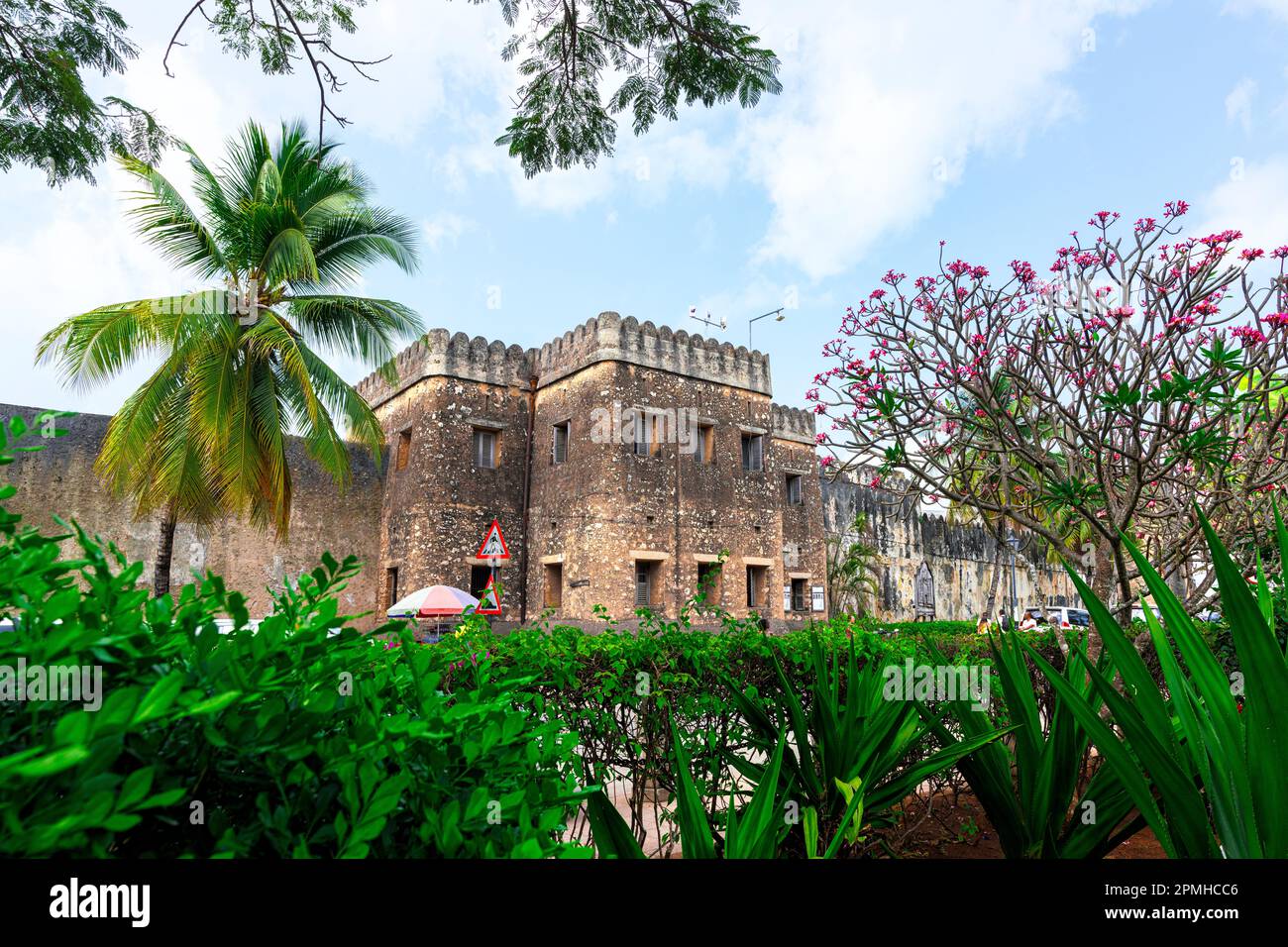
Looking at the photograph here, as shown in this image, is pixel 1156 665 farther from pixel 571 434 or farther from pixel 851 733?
pixel 571 434

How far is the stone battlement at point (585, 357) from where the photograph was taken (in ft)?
49.4

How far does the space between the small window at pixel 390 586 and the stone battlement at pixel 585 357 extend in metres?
3.63

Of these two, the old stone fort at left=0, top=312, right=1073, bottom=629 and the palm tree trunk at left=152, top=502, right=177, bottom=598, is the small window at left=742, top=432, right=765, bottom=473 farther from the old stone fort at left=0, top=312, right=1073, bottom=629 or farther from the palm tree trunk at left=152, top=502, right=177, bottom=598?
the palm tree trunk at left=152, top=502, right=177, bottom=598

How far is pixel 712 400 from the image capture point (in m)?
16.2

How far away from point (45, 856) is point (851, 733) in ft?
7.26

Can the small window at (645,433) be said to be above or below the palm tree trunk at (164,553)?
above

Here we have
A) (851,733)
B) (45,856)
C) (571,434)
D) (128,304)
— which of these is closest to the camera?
(45,856)

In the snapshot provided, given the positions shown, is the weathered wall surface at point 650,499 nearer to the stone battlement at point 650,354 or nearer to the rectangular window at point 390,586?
the stone battlement at point 650,354

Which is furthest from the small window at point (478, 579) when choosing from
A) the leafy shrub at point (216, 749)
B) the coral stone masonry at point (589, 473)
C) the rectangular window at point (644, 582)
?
the leafy shrub at point (216, 749)

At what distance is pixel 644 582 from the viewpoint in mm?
14766

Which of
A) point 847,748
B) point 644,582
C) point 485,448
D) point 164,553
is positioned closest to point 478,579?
point 485,448

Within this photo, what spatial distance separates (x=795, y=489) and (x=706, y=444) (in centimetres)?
306

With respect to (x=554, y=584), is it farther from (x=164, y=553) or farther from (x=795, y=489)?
(x=164, y=553)
